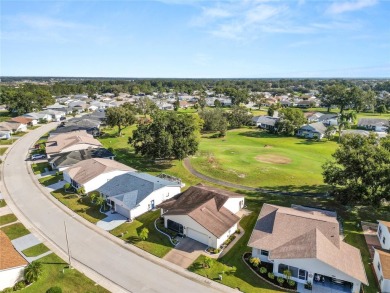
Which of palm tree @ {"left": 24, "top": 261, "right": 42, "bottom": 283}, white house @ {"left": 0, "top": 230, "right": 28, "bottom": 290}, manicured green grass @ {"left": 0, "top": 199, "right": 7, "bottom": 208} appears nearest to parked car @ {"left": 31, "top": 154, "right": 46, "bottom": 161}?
manicured green grass @ {"left": 0, "top": 199, "right": 7, "bottom": 208}

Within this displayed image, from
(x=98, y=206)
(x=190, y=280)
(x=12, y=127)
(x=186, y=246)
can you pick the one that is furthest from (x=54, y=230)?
(x=12, y=127)

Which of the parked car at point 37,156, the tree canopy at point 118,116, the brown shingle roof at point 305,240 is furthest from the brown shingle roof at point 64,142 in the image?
the brown shingle roof at point 305,240

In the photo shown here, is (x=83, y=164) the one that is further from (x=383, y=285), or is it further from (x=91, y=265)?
(x=383, y=285)

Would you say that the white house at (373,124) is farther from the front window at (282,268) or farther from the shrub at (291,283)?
the shrub at (291,283)

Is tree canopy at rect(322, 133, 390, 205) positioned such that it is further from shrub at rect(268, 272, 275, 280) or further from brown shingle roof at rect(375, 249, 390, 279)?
shrub at rect(268, 272, 275, 280)

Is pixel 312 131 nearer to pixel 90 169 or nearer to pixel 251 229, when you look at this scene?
pixel 251 229
